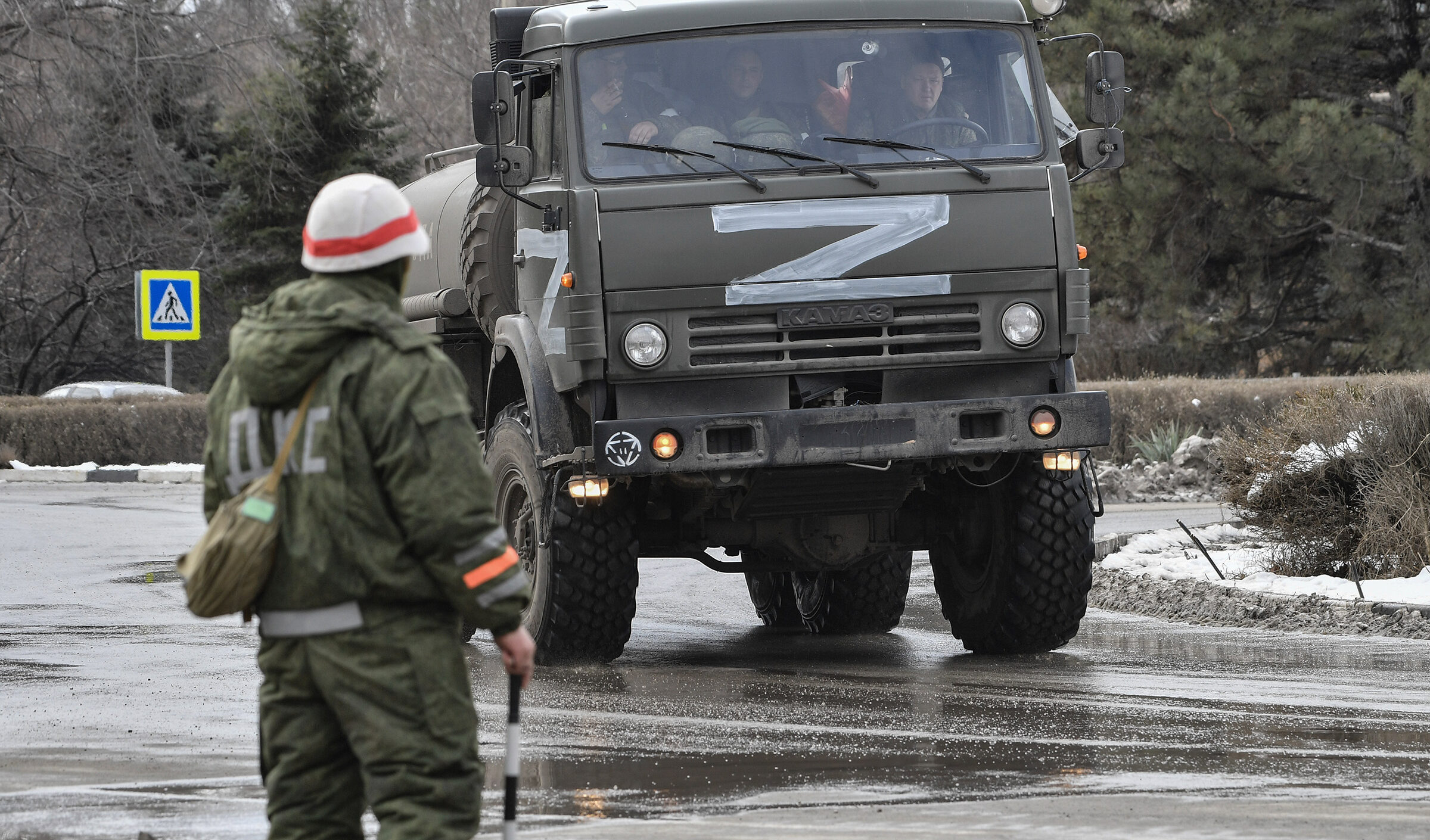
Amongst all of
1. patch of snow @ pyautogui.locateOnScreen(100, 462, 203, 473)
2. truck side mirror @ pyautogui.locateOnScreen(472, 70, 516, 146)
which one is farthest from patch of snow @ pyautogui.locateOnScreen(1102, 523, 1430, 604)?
patch of snow @ pyautogui.locateOnScreen(100, 462, 203, 473)

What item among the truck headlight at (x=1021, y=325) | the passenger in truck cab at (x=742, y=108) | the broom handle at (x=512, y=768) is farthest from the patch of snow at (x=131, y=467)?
the broom handle at (x=512, y=768)

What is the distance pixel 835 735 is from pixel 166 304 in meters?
19.7

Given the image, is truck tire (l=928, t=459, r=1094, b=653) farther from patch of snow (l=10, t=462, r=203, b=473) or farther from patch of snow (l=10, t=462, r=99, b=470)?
patch of snow (l=10, t=462, r=99, b=470)

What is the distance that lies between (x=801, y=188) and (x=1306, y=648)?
336 cm

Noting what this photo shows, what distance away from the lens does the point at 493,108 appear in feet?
27.8

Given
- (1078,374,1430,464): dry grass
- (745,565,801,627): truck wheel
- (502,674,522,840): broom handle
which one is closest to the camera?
(502,674,522,840): broom handle

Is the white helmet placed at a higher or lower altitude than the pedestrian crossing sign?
→ lower

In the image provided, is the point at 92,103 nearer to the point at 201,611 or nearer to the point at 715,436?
the point at 715,436

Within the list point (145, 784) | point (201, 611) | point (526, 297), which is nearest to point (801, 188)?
point (526, 297)

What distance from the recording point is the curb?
2530 centimetres

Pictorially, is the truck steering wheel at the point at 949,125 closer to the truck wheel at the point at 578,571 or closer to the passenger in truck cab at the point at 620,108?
the passenger in truck cab at the point at 620,108

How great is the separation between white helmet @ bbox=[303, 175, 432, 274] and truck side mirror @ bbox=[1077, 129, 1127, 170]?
5.68 m

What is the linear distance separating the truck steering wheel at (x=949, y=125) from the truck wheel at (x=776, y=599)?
3.31m

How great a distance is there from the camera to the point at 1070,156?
28250mm
